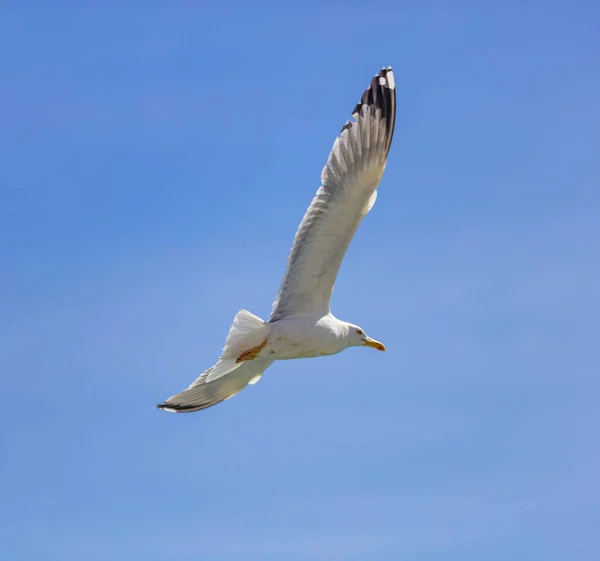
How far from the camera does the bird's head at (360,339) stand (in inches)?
589

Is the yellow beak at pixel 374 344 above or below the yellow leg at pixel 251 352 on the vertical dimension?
above

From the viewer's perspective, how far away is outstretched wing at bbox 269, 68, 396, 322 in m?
13.5

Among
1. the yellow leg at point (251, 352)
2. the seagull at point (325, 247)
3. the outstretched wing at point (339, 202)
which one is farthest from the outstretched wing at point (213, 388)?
the outstretched wing at point (339, 202)

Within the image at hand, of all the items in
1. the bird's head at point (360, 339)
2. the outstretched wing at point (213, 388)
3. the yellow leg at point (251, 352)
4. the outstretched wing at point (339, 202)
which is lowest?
the yellow leg at point (251, 352)

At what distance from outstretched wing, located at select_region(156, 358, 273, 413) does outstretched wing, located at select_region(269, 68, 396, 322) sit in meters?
1.54

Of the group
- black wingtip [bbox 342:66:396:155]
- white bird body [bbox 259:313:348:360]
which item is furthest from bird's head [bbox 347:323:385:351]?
black wingtip [bbox 342:66:396:155]

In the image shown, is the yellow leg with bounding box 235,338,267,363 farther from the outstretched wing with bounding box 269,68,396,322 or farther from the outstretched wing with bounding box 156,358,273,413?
the outstretched wing with bounding box 156,358,273,413

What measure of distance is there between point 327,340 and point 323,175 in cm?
207

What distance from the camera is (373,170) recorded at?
13.6 meters

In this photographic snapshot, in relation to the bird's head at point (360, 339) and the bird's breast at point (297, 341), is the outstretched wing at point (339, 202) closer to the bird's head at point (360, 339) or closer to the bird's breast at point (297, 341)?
the bird's breast at point (297, 341)

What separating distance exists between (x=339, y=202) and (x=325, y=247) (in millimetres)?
590

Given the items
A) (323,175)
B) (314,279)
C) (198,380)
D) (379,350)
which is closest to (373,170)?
(323,175)

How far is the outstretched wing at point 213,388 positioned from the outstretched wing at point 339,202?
1.54 m

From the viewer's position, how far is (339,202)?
44.2 feet
